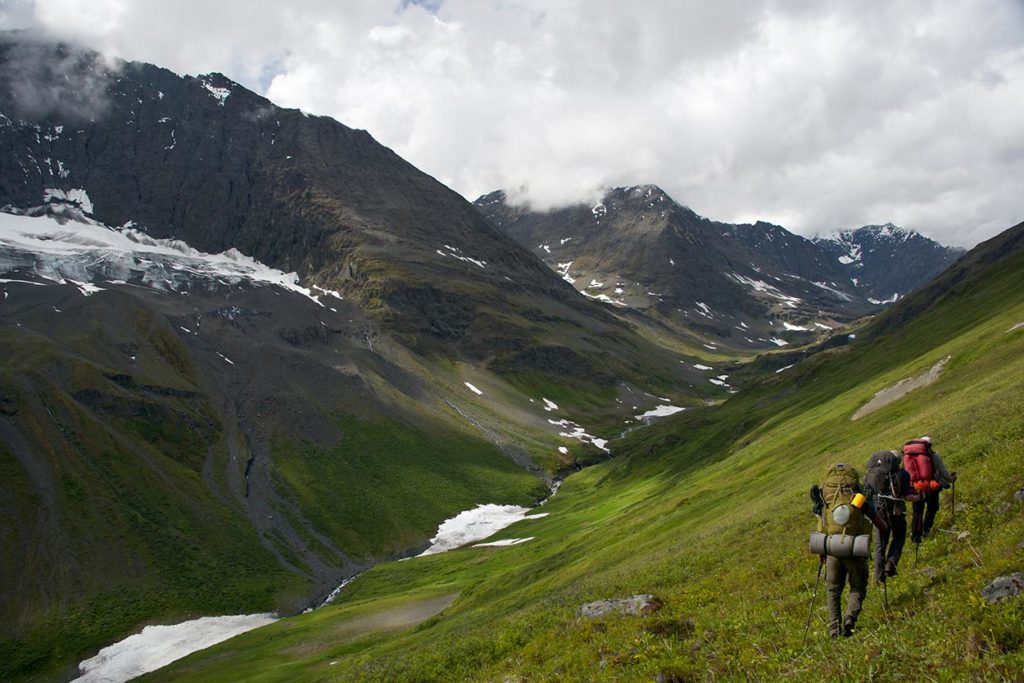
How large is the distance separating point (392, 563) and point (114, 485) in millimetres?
50372

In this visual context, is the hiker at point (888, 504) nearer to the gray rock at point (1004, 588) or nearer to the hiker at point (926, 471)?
the hiker at point (926, 471)

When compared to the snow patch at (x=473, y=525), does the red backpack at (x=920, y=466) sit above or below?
above

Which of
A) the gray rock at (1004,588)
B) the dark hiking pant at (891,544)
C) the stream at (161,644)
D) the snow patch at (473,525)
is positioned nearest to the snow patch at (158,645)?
the stream at (161,644)

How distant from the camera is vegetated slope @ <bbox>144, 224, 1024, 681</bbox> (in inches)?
500

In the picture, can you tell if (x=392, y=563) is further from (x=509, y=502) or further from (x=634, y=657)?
(x=634, y=657)

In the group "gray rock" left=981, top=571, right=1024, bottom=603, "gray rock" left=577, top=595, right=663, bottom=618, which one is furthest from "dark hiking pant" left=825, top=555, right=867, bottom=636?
"gray rock" left=577, top=595, right=663, bottom=618

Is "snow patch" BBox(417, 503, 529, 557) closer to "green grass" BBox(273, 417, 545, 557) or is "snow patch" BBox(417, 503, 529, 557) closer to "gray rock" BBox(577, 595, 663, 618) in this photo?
"green grass" BBox(273, 417, 545, 557)

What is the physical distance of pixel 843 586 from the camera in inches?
535

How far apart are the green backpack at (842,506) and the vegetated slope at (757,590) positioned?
1972mm

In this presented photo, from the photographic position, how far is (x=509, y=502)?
506ft

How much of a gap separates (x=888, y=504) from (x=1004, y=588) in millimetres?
2955

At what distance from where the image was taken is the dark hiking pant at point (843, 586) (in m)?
13.4

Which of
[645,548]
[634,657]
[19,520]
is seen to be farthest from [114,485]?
[634,657]

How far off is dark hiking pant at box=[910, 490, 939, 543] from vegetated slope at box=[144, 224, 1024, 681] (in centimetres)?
59
